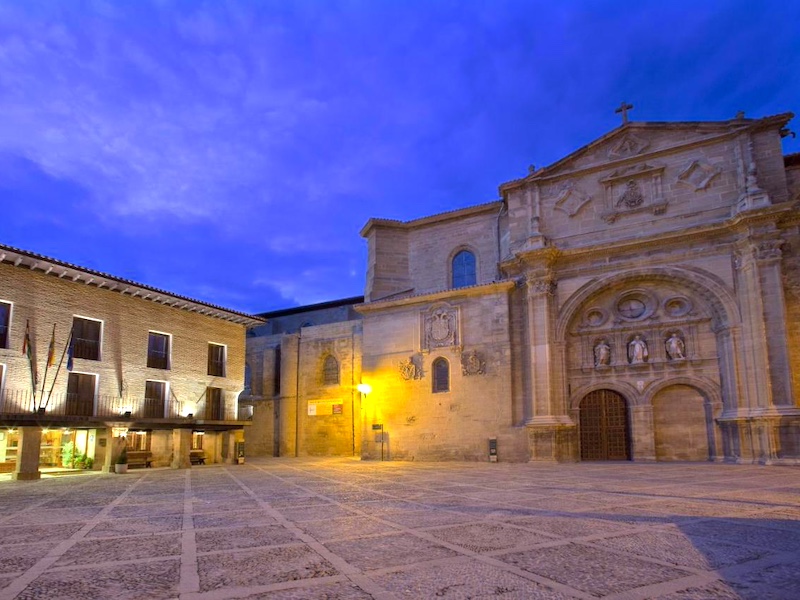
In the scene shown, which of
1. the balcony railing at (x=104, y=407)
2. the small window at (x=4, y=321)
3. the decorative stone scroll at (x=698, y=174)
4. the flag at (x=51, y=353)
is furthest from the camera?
the decorative stone scroll at (x=698, y=174)

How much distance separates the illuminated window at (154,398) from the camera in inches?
989

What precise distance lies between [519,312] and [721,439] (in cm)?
947

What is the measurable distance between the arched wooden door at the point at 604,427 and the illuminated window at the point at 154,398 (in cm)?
1836

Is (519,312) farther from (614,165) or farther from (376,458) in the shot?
(376,458)

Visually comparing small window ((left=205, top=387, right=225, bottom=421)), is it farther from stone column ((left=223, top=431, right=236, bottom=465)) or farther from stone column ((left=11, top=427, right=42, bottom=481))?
stone column ((left=11, top=427, right=42, bottom=481))

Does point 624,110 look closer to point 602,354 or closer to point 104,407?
point 602,354

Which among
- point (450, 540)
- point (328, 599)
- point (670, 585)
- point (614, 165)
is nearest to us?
point (328, 599)

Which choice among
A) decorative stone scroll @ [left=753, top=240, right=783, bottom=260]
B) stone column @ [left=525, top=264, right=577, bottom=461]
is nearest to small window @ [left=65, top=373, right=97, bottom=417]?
stone column @ [left=525, top=264, right=577, bottom=461]

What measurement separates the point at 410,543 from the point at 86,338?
20244 mm

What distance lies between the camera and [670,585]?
5.32 m

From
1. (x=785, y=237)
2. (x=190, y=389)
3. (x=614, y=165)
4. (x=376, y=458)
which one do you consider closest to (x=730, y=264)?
(x=785, y=237)

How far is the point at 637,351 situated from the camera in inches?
998

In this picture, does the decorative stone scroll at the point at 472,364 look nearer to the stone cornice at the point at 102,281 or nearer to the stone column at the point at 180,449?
the stone cornice at the point at 102,281

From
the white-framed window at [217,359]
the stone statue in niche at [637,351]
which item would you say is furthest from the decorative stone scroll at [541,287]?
the white-framed window at [217,359]
